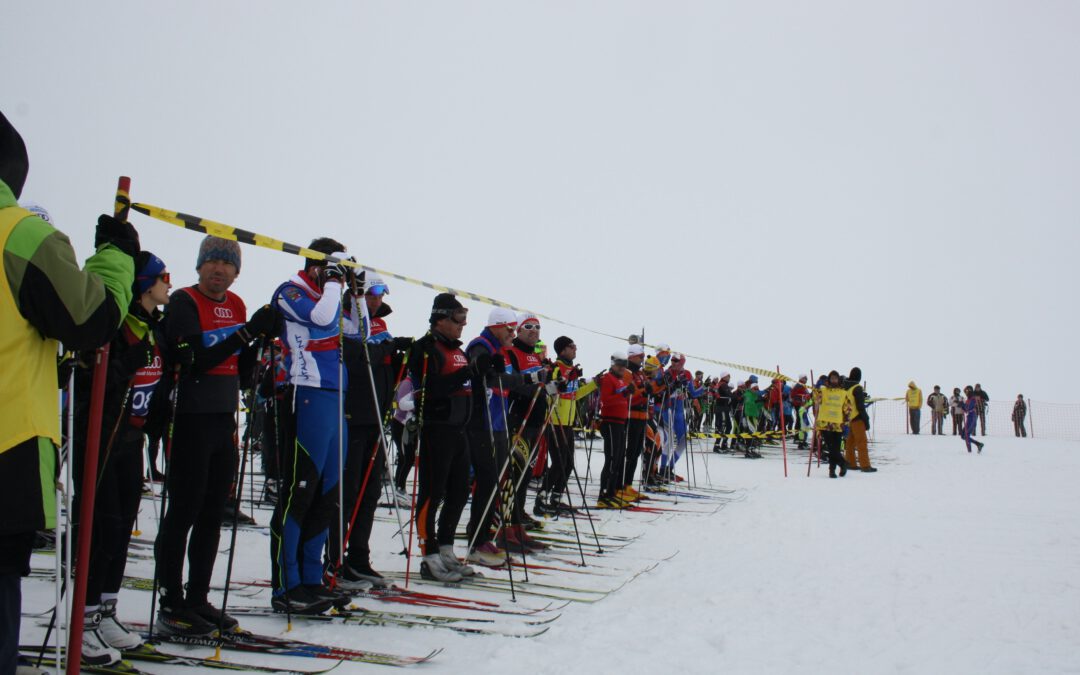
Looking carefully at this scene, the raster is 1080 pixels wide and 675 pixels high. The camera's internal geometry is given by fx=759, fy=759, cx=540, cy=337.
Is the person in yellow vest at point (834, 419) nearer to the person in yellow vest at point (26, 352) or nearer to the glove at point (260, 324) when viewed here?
the glove at point (260, 324)

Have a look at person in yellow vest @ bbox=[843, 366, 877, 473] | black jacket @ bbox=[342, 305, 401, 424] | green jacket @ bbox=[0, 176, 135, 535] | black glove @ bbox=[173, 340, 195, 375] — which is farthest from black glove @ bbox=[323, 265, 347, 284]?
person in yellow vest @ bbox=[843, 366, 877, 473]

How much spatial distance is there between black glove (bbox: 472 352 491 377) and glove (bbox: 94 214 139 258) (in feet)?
10.5

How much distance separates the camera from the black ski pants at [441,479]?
215 inches

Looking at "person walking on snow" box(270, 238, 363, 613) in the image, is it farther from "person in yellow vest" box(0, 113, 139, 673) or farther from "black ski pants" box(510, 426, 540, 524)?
"black ski pants" box(510, 426, 540, 524)

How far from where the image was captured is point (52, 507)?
209cm

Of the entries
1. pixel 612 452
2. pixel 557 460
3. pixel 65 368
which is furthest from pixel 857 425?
pixel 65 368

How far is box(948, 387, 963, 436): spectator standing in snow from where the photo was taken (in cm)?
2603

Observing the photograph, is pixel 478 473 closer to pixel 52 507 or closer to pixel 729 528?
pixel 729 528

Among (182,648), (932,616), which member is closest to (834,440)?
(932,616)

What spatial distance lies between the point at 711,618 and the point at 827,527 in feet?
13.2

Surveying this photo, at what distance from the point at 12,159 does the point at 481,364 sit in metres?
3.74

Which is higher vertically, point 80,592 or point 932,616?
point 80,592

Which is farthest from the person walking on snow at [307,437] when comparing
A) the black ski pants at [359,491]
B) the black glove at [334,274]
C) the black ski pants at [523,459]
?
the black ski pants at [523,459]

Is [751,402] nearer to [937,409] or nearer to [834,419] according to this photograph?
[834,419]
